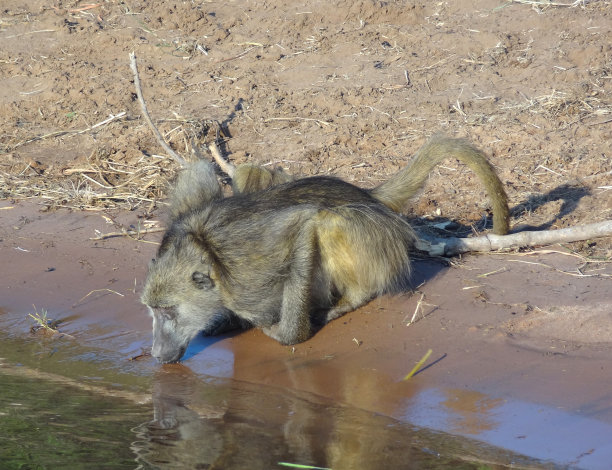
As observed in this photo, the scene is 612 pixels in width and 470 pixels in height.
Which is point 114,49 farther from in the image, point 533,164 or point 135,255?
point 533,164

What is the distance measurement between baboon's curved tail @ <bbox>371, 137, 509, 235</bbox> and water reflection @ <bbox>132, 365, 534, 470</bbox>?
1.67 metres

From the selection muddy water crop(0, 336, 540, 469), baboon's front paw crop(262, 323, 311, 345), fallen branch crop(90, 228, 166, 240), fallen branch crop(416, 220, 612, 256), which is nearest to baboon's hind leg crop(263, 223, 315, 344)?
baboon's front paw crop(262, 323, 311, 345)

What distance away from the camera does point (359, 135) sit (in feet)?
26.3

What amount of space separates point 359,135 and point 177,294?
133 inches

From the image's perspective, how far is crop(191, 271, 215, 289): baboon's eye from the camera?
5133 millimetres

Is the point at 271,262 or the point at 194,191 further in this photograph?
the point at 194,191

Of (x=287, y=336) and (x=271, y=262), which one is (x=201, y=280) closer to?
(x=271, y=262)

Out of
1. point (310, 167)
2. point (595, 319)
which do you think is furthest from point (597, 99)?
point (595, 319)

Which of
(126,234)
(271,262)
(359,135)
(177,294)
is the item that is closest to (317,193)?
(271,262)

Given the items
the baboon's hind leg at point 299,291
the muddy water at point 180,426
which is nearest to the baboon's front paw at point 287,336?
the baboon's hind leg at point 299,291

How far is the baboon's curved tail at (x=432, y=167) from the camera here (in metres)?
5.78

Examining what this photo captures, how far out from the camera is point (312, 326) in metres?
5.47

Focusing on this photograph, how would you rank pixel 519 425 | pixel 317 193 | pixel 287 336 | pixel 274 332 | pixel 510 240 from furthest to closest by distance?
pixel 510 240
pixel 317 193
pixel 274 332
pixel 287 336
pixel 519 425

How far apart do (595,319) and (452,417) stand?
121cm
